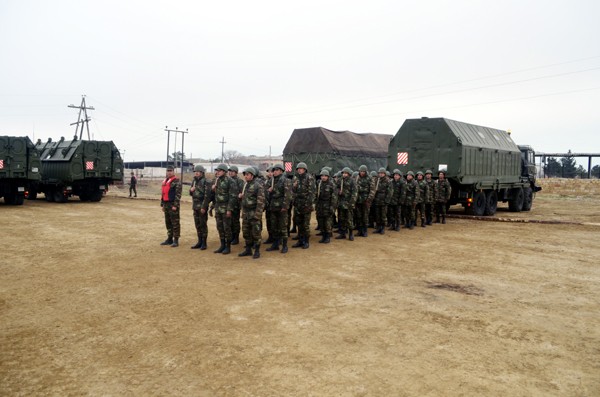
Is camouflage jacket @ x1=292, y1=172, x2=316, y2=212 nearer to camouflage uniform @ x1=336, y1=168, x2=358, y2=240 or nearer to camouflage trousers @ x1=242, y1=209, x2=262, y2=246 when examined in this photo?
camouflage uniform @ x1=336, y1=168, x2=358, y2=240

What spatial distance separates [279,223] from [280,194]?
592 mm

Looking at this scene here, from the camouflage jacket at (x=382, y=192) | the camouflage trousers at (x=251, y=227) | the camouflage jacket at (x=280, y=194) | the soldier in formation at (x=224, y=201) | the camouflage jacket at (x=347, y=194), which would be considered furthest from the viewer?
the camouflage jacket at (x=382, y=192)

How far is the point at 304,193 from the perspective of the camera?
31.4 ft

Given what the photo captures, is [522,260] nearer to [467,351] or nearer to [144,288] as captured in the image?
[467,351]

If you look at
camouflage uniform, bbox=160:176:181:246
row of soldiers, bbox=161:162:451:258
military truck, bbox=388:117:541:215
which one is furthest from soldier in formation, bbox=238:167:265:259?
military truck, bbox=388:117:541:215

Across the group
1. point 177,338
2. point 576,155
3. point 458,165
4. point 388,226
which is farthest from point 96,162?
point 576,155

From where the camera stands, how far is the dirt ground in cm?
348

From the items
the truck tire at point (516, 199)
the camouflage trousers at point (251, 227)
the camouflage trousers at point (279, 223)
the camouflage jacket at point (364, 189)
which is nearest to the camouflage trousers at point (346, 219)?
the camouflage jacket at point (364, 189)

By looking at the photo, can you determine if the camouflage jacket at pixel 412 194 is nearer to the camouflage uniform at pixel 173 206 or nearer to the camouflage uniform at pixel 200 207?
the camouflage uniform at pixel 200 207

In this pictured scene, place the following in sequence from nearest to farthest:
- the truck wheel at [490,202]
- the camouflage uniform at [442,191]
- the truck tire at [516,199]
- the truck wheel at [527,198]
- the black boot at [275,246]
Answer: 1. the black boot at [275,246]
2. the camouflage uniform at [442,191]
3. the truck wheel at [490,202]
4. the truck tire at [516,199]
5. the truck wheel at [527,198]

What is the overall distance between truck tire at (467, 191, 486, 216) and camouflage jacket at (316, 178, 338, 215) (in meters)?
7.22

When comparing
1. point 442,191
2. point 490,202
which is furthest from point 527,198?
point 442,191

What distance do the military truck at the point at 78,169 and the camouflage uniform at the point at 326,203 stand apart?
14.5 m

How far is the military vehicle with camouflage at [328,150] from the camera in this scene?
18422mm
